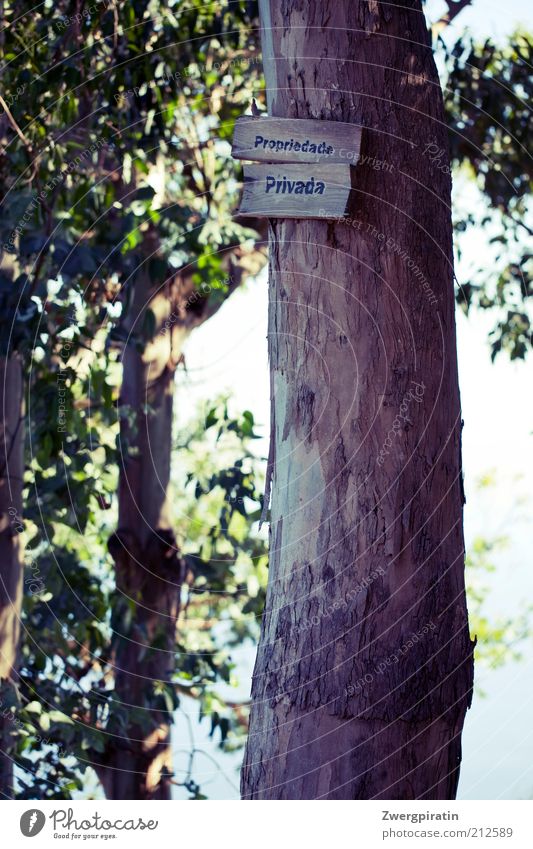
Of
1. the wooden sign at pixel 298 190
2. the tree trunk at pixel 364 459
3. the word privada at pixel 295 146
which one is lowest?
the tree trunk at pixel 364 459

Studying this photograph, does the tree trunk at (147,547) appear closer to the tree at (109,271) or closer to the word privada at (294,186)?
the tree at (109,271)

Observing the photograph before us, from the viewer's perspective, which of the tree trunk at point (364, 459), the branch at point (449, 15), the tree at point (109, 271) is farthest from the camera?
the branch at point (449, 15)

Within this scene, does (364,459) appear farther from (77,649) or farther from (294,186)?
(77,649)

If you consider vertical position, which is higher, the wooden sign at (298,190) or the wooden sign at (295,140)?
the wooden sign at (295,140)

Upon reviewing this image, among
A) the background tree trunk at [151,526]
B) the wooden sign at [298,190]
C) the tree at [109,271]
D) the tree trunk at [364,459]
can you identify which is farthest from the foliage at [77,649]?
the wooden sign at [298,190]

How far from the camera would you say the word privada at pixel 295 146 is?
78.2 inches

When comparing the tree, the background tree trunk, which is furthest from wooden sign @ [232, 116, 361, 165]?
the background tree trunk

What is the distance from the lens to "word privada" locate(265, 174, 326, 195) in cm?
199

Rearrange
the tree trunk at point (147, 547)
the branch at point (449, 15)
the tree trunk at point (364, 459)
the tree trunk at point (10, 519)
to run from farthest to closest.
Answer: the tree trunk at point (147, 547)
the branch at point (449, 15)
the tree trunk at point (10, 519)
the tree trunk at point (364, 459)

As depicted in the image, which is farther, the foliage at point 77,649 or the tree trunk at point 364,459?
the foliage at point 77,649

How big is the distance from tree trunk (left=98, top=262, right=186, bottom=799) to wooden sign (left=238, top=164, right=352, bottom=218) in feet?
8.53

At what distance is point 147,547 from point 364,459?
303 cm

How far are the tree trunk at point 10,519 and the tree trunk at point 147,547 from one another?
27.1 inches
